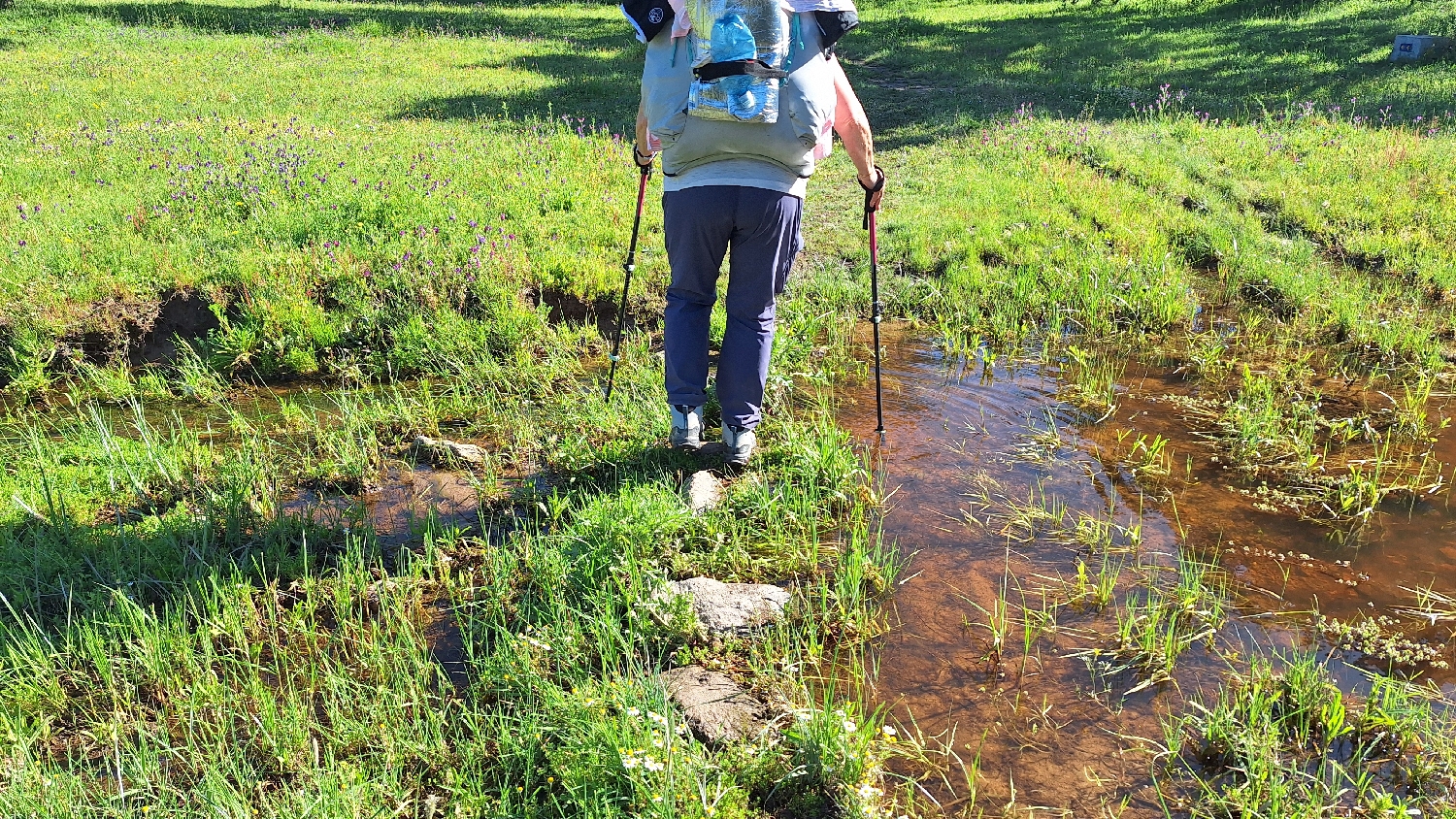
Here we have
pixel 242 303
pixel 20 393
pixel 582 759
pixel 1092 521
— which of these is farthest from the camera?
pixel 242 303

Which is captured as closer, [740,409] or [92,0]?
[740,409]

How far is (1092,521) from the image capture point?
4.55 m

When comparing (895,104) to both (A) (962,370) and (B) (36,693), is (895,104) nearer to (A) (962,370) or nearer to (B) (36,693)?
(A) (962,370)

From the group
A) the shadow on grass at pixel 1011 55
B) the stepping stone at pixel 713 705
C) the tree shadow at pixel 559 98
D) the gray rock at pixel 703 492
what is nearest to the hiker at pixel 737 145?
the gray rock at pixel 703 492

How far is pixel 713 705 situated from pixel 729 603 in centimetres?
62

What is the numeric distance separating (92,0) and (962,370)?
2498 centimetres

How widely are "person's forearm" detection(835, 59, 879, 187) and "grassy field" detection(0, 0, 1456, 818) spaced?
1481mm

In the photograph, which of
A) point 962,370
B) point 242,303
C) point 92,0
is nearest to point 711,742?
point 962,370

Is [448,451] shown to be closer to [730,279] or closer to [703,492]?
[703,492]

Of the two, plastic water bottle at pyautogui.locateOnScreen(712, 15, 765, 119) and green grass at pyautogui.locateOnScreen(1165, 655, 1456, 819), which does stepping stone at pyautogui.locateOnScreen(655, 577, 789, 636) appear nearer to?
green grass at pyautogui.locateOnScreen(1165, 655, 1456, 819)

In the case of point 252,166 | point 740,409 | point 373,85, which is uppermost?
point 373,85

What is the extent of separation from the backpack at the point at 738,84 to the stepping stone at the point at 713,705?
220cm

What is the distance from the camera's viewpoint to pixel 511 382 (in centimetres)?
626

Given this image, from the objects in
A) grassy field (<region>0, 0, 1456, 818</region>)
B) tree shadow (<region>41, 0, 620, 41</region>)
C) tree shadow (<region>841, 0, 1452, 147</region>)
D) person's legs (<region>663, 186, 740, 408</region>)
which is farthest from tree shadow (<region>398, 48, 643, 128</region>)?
person's legs (<region>663, 186, 740, 408</region>)
